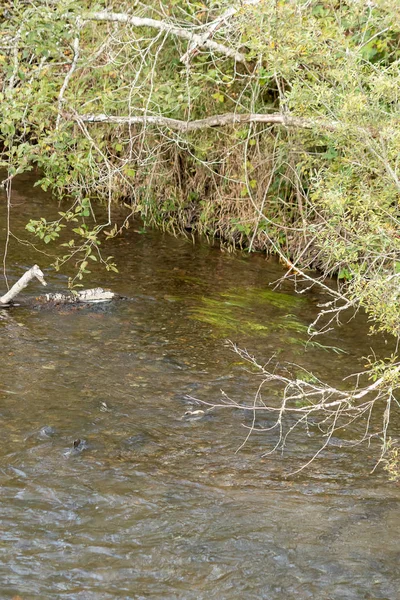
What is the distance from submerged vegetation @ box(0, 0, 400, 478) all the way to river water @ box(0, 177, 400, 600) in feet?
1.90

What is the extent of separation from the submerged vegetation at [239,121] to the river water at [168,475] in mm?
578

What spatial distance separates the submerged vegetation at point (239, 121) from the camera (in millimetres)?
5727

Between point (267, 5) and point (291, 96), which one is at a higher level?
point (267, 5)

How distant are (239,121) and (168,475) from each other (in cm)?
502

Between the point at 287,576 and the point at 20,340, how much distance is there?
12.3ft

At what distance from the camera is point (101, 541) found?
441cm

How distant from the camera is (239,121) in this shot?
9125 mm

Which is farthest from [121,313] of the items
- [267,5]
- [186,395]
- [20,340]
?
[267,5]

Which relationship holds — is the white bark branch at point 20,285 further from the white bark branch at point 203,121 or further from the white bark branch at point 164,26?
the white bark branch at point 164,26

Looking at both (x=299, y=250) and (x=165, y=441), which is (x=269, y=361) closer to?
(x=165, y=441)

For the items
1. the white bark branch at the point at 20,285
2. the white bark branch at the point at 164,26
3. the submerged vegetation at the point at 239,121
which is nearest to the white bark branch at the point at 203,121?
the submerged vegetation at the point at 239,121

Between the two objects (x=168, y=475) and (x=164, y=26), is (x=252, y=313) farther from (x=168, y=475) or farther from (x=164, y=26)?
(x=168, y=475)

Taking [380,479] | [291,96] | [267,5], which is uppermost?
[267,5]

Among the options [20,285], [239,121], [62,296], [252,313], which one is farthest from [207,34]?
[20,285]
